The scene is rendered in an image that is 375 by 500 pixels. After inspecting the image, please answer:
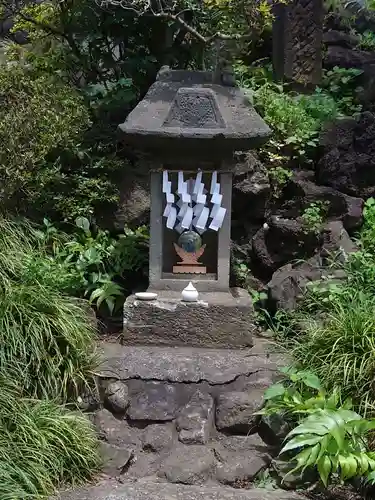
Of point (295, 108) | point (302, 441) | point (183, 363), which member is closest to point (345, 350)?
point (302, 441)

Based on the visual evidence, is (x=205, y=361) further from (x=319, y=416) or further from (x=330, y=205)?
(x=330, y=205)

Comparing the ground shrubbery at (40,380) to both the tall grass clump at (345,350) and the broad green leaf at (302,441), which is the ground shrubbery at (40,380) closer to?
the broad green leaf at (302,441)

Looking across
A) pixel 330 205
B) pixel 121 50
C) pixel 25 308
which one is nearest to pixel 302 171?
pixel 330 205

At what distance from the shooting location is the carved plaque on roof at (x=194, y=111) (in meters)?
5.52

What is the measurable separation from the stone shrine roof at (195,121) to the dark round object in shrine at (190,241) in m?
0.71

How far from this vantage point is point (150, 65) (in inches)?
292

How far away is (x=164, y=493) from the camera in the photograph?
4.24m

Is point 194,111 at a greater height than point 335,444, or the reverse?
point 194,111

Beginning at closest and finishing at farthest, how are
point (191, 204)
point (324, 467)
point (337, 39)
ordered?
point (324, 467), point (191, 204), point (337, 39)

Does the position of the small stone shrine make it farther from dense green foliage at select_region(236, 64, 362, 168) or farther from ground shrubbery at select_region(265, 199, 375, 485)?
dense green foliage at select_region(236, 64, 362, 168)

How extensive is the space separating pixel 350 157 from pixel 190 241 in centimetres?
253

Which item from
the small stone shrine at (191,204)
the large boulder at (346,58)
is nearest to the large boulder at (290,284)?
the small stone shrine at (191,204)

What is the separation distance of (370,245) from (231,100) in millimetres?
2032

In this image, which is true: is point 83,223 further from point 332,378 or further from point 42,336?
Answer: point 332,378
